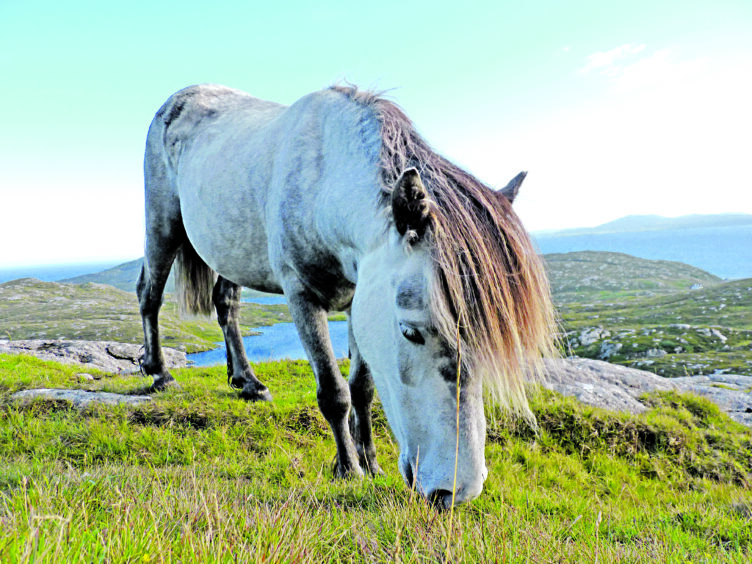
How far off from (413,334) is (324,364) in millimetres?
1770

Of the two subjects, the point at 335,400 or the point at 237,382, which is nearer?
the point at 335,400

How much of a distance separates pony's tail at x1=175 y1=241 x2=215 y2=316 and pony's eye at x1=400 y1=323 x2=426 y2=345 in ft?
19.8

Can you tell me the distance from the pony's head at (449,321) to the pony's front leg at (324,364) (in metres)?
1.33

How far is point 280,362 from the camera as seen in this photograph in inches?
385

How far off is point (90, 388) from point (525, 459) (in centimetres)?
660

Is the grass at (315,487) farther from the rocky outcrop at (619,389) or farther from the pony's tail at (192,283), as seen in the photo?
the pony's tail at (192,283)

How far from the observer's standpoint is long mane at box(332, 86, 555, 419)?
2.37 meters

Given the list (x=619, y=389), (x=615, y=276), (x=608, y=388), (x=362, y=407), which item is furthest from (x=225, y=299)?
(x=615, y=276)

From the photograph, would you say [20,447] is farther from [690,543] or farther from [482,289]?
[690,543]

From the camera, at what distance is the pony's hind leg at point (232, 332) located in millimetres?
6977

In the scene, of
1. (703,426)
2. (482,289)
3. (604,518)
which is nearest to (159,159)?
(482,289)

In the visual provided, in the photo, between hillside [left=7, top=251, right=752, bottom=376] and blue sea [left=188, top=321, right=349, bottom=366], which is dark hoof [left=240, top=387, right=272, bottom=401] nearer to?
blue sea [left=188, top=321, right=349, bottom=366]

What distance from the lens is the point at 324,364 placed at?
398 centimetres

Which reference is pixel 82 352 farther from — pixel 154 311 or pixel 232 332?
pixel 232 332
